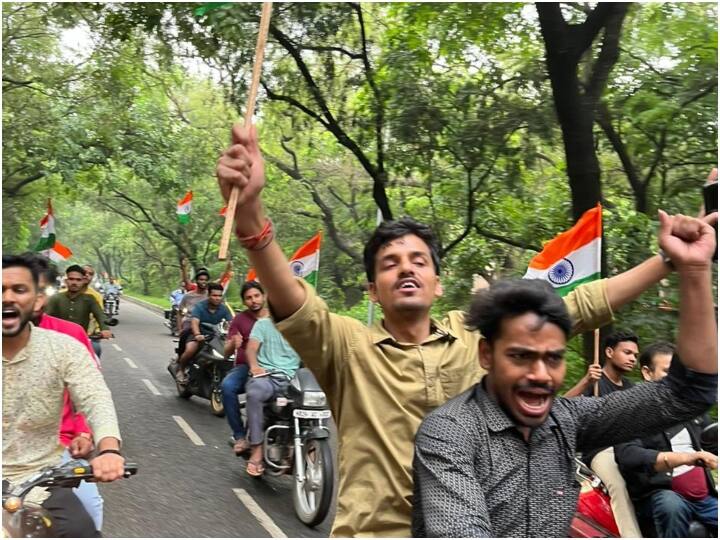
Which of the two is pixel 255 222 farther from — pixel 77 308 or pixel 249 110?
pixel 77 308

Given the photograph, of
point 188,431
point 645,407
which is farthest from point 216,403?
point 645,407

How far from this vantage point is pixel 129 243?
178ft

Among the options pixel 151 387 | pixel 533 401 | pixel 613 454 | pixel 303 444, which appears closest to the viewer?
pixel 533 401

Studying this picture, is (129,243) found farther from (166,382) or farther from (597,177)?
(597,177)

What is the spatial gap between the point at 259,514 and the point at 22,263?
2.99 m

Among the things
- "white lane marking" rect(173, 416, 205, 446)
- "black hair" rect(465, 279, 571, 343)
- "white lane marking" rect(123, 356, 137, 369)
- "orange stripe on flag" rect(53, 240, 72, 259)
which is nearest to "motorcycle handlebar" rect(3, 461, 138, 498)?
"black hair" rect(465, 279, 571, 343)

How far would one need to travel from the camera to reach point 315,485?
16.7 feet

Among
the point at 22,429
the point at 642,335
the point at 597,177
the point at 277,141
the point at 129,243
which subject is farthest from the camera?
the point at 129,243

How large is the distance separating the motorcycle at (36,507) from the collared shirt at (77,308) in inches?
210

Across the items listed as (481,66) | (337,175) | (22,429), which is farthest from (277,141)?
(22,429)

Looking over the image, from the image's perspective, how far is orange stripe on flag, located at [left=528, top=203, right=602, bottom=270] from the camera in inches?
208

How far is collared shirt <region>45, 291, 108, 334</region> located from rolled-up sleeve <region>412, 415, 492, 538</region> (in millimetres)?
6708

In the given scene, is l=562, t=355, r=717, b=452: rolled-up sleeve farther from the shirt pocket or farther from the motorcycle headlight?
the motorcycle headlight

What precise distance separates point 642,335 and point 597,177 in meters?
2.07
